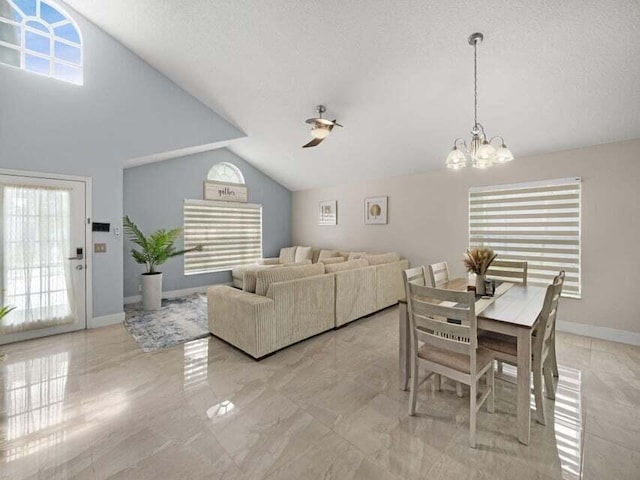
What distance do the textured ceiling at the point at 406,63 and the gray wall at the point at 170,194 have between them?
1.67 meters

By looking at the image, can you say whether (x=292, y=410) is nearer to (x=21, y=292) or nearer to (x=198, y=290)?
(x=21, y=292)

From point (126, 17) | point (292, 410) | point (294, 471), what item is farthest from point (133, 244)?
point (294, 471)

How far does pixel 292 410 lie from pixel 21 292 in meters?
3.73

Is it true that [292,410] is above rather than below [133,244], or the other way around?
below

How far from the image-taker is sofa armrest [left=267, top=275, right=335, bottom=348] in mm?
3141

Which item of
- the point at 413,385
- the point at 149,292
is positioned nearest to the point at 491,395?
the point at 413,385

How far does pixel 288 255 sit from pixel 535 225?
16.1 feet

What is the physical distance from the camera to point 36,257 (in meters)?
3.60

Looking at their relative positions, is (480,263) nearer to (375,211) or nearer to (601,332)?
(601,332)

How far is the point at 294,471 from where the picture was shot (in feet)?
5.39

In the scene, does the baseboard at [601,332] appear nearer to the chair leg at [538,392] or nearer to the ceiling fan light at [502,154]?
the chair leg at [538,392]

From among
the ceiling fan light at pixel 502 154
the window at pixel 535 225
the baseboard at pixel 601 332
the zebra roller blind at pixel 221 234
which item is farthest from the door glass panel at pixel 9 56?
the baseboard at pixel 601 332

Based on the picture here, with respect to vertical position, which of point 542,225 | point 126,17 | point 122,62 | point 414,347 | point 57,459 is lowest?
point 57,459

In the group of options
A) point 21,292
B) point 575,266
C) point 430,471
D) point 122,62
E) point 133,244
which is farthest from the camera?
point 133,244
